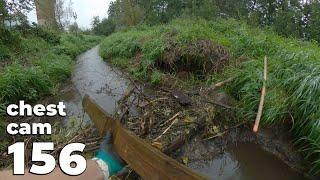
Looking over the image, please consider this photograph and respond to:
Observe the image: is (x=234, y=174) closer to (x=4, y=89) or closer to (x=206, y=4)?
(x=4, y=89)

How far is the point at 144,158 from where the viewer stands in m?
1.90

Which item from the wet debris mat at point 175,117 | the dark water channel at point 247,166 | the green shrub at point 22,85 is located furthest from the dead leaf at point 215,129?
the green shrub at point 22,85

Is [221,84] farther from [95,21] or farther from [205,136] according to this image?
[95,21]

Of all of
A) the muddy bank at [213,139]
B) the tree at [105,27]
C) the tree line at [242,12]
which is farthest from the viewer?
the tree at [105,27]

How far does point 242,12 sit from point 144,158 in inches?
843

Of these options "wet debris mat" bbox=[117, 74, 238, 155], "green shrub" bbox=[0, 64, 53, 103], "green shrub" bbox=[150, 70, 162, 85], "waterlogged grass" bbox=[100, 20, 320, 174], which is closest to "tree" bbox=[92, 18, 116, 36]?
"waterlogged grass" bbox=[100, 20, 320, 174]

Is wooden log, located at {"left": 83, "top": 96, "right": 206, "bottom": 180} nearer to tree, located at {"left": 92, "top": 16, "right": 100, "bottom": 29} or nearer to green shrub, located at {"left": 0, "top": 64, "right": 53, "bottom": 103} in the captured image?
green shrub, located at {"left": 0, "top": 64, "right": 53, "bottom": 103}

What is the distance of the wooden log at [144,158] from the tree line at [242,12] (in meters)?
13.2

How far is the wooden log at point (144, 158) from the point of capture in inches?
67.6

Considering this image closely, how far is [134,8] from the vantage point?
21797 mm

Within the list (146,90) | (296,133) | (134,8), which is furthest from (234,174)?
(134,8)

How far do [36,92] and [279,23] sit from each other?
49.2 ft

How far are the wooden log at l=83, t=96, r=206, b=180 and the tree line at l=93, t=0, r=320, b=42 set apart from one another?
13221 mm

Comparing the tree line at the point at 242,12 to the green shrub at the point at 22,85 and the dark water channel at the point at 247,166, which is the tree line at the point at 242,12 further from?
the dark water channel at the point at 247,166
